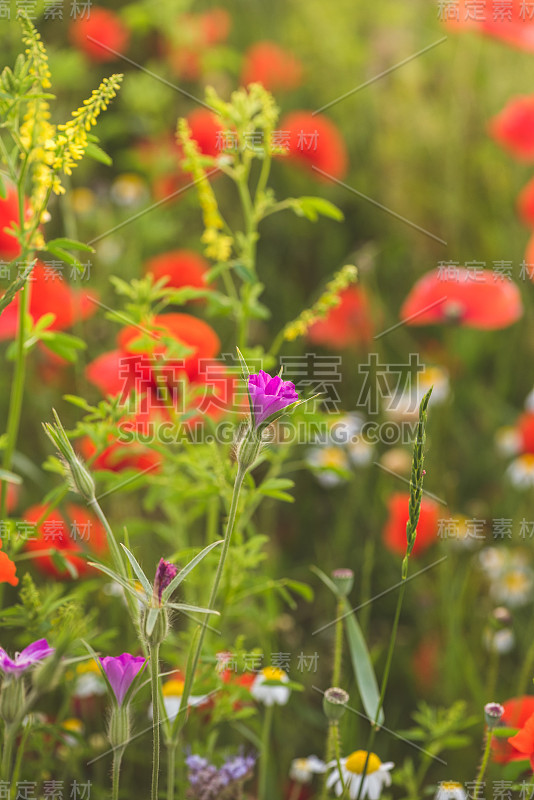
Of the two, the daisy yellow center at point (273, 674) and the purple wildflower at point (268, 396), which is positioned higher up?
the purple wildflower at point (268, 396)

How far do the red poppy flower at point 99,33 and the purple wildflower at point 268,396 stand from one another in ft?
3.20

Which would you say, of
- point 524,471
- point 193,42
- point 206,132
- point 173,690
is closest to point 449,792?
point 173,690

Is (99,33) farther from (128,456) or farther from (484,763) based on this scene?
(484,763)

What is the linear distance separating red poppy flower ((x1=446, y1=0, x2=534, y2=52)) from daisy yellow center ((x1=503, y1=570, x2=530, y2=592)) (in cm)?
62

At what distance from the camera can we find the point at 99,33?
1204mm

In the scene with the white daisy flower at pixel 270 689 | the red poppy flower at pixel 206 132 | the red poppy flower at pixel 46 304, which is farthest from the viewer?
the red poppy flower at pixel 206 132

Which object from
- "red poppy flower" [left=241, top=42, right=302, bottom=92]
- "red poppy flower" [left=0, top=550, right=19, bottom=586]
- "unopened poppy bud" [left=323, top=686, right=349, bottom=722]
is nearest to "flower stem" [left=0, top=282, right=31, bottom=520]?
"red poppy flower" [left=0, top=550, right=19, bottom=586]

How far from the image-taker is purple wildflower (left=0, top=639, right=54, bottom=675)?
335mm

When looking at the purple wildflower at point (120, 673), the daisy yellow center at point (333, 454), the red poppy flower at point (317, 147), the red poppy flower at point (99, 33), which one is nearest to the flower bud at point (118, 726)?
the purple wildflower at point (120, 673)

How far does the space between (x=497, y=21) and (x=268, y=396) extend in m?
0.87

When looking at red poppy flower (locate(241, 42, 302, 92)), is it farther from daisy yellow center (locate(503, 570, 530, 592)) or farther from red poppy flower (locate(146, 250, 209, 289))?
daisy yellow center (locate(503, 570, 530, 592))

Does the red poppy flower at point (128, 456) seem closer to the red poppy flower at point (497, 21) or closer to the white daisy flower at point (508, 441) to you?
the white daisy flower at point (508, 441)

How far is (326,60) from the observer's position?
1387 mm

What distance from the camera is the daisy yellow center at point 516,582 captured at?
2.82 ft
